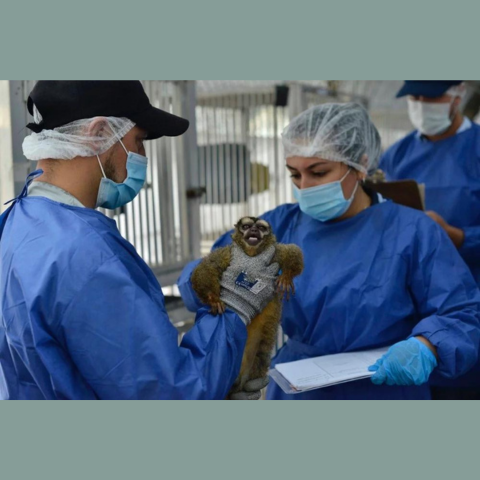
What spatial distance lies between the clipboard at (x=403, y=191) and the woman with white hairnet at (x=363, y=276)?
0.20 metres

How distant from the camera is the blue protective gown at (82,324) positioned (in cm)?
129

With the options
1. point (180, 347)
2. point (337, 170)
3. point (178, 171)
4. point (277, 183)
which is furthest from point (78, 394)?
point (277, 183)

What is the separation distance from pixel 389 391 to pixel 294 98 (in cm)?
227

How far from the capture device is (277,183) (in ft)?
13.1

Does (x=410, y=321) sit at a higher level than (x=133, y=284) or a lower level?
lower

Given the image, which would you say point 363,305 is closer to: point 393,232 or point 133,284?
point 393,232

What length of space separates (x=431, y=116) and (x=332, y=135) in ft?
3.95

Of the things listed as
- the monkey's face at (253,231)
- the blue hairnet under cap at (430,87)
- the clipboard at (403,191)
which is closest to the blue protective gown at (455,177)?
the blue hairnet under cap at (430,87)

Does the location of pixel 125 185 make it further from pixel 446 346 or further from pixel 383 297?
pixel 446 346

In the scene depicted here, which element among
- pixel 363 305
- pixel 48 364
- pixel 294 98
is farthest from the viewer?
pixel 294 98

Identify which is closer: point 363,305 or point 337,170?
point 363,305

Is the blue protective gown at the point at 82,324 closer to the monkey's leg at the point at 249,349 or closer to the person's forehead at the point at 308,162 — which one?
A: the monkey's leg at the point at 249,349

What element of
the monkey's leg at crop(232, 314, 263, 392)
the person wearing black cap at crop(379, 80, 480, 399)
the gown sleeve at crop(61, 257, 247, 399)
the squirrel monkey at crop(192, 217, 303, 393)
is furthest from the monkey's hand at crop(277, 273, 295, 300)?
the person wearing black cap at crop(379, 80, 480, 399)

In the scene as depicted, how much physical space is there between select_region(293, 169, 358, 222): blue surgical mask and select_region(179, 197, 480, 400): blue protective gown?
9cm
